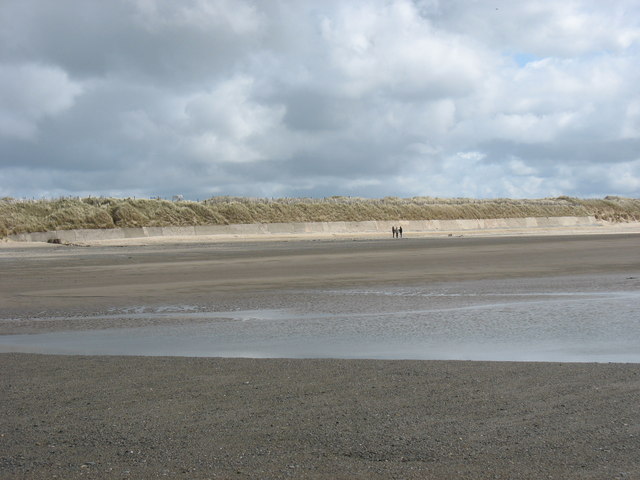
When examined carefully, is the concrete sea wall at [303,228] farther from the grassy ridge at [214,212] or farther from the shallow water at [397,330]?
the shallow water at [397,330]

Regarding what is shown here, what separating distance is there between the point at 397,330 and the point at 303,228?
61.0m

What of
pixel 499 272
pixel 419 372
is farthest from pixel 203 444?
pixel 499 272

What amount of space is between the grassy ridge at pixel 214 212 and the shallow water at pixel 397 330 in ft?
151

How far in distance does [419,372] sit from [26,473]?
14.2 ft

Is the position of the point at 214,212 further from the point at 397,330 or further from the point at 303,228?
the point at 397,330

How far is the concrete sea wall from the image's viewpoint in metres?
56.2

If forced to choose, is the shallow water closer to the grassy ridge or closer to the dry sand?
the dry sand

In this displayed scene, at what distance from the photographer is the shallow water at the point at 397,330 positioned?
9.23 metres

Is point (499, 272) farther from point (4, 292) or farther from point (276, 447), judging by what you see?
point (276, 447)

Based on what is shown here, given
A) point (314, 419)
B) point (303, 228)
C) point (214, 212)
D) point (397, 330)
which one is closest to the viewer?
point (314, 419)

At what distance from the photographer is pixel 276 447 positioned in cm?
522

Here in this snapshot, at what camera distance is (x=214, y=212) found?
72812 millimetres

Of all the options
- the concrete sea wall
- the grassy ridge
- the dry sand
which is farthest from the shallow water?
the grassy ridge

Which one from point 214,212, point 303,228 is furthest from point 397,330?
point 214,212
